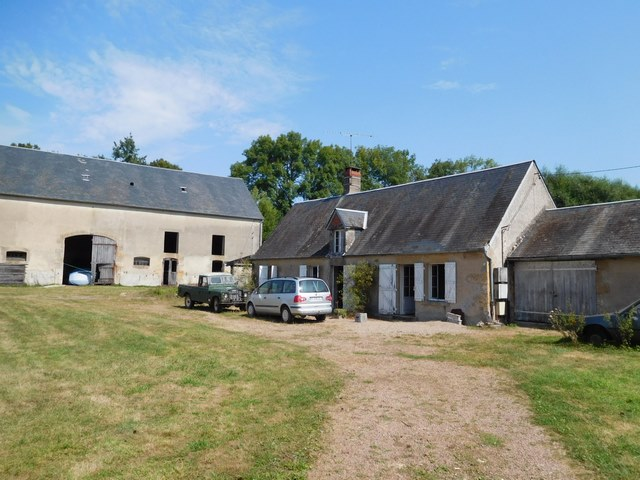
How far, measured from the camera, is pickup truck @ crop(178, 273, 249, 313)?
19562 millimetres

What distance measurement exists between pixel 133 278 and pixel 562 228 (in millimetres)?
26119

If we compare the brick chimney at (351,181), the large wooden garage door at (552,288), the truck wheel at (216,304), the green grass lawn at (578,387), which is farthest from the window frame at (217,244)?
the green grass lawn at (578,387)

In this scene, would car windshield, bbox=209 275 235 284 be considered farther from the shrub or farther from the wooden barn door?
the wooden barn door

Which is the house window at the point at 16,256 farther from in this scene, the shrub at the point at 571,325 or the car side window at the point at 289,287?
the shrub at the point at 571,325

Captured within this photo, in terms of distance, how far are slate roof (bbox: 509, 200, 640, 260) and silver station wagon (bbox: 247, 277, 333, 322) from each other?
678 cm

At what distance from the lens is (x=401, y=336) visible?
13367 millimetres

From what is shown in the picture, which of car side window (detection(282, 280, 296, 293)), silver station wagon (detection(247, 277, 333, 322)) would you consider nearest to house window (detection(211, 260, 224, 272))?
silver station wagon (detection(247, 277, 333, 322))

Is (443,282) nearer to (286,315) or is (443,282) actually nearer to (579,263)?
(579,263)

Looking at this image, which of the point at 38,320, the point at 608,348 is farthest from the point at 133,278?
the point at 608,348

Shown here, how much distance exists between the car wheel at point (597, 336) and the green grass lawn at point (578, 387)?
1.38 feet

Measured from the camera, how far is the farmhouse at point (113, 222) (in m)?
30.1

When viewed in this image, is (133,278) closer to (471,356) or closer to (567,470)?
(471,356)

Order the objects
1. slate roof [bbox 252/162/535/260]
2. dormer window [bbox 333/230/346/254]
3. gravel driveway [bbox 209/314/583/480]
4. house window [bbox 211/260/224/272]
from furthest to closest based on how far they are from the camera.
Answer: house window [bbox 211/260/224/272]
dormer window [bbox 333/230/346/254]
slate roof [bbox 252/162/535/260]
gravel driveway [bbox 209/314/583/480]

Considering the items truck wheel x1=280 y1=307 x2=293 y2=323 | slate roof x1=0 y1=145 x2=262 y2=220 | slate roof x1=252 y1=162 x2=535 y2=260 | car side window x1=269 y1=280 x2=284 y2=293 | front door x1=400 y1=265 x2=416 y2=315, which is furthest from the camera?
slate roof x1=0 y1=145 x2=262 y2=220
